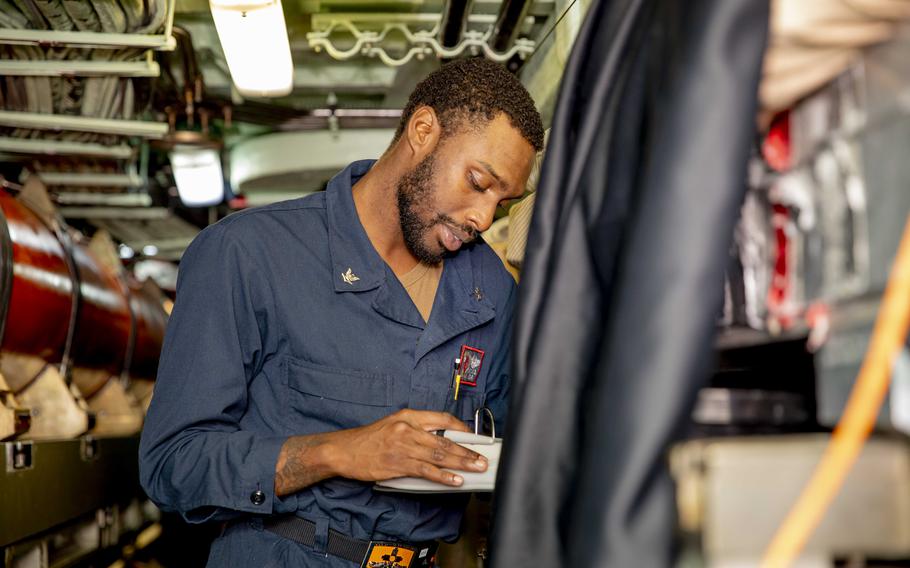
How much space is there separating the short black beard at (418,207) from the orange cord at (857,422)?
5.00ft

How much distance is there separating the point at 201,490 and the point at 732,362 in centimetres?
119

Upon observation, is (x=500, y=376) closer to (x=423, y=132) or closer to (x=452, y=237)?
(x=452, y=237)

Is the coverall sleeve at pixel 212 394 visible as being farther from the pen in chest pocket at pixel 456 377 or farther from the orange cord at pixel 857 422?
the orange cord at pixel 857 422

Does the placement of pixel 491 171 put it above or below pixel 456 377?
above

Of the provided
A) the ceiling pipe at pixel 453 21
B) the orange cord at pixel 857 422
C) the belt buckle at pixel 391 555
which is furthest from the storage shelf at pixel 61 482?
the orange cord at pixel 857 422

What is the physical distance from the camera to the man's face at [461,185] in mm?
2221

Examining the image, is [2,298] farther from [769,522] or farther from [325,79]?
[769,522]

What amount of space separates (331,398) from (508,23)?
1.95m

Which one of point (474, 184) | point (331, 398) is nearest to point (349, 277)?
point (331, 398)

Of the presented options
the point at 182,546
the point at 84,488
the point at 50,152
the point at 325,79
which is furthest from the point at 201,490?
the point at 182,546

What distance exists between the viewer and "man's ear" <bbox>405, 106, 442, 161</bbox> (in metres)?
2.29

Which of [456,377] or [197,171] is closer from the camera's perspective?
[456,377]

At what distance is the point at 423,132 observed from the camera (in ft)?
7.55

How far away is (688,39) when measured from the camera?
31.3 inches
